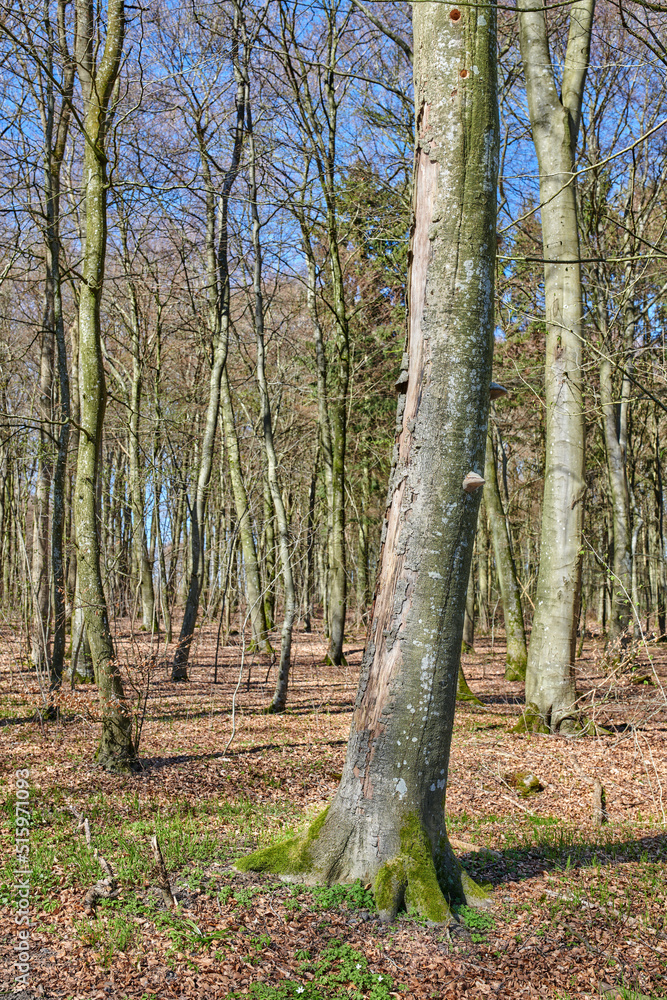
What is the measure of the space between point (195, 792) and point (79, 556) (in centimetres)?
233

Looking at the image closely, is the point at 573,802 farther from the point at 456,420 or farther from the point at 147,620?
the point at 147,620

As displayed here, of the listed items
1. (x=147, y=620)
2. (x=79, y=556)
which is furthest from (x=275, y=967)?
(x=147, y=620)

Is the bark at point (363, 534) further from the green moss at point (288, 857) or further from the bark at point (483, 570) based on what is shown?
the green moss at point (288, 857)

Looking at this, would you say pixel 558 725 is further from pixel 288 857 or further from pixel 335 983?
pixel 335 983

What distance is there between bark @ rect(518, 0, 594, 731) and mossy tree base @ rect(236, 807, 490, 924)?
14.3ft

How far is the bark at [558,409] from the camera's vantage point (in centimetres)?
758

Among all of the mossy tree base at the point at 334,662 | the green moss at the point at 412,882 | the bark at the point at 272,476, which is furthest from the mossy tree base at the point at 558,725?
the mossy tree base at the point at 334,662

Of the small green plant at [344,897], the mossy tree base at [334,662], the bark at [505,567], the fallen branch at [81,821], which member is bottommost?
the mossy tree base at [334,662]

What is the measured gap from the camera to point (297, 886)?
3451 millimetres

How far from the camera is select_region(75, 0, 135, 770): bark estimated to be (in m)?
5.90

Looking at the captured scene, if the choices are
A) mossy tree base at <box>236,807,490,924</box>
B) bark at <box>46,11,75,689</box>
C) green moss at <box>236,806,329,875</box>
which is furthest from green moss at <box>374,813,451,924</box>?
bark at <box>46,11,75,689</box>

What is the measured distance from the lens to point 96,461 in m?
6.25

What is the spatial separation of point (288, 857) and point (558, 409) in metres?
5.95

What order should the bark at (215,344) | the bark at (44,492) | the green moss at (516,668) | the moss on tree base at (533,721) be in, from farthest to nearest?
the green moss at (516,668) → the bark at (215,344) → the bark at (44,492) → the moss on tree base at (533,721)
